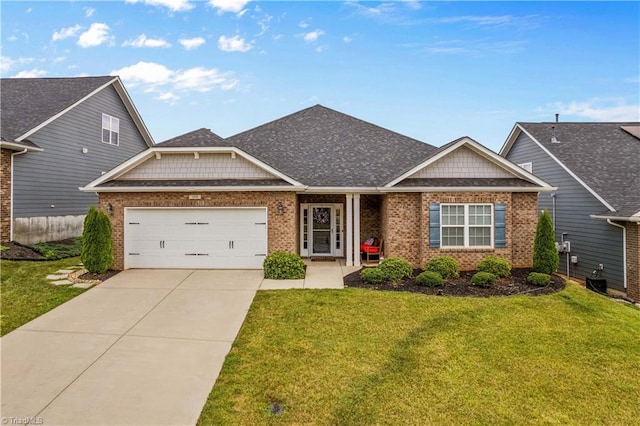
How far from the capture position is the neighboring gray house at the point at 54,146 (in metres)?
13.3

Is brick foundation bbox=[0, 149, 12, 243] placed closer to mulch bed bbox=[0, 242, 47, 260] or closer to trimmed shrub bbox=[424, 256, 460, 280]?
mulch bed bbox=[0, 242, 47, 260]

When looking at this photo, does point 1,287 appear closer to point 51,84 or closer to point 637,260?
point 51,84

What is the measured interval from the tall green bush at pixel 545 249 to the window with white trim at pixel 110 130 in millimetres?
20101

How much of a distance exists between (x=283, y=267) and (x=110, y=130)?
14.3 metres

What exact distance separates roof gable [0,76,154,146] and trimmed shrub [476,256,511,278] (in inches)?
677

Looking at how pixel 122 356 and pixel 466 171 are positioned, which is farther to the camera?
pixel 466 171

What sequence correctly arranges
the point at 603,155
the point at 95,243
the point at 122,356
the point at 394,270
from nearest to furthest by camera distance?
1. the point at 122,356
2. the point at 394,270
3. the point at 95,243
4. the point at 603,155

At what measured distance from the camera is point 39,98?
52.3 feet

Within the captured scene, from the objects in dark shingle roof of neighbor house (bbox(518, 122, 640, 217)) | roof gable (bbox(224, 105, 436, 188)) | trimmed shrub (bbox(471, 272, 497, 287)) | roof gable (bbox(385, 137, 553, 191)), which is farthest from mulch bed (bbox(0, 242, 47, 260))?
dark shingle roof of neighbor house (bbox(518, 122, 640, 217))

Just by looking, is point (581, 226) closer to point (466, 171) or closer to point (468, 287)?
point (466, 171)

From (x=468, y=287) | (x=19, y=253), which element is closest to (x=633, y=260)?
(x=468, y=287)

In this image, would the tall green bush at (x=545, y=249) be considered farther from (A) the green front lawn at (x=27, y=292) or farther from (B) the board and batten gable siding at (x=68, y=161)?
(B) the board and batten gable siding at (x=68, y=161)

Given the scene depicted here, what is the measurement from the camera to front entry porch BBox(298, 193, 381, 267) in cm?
1366

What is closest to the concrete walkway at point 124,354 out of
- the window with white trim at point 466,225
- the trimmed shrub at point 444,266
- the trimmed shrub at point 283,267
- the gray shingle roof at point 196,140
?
the trimmed shrub at point 283,267
